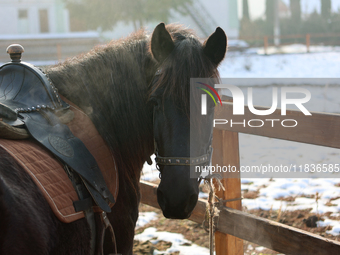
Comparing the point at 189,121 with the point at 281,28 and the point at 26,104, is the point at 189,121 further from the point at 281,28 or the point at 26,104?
the point at 281,28

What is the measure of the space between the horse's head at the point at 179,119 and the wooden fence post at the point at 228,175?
896 millimetres

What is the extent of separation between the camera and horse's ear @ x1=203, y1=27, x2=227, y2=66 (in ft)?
5.20

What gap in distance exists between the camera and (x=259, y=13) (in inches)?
1331

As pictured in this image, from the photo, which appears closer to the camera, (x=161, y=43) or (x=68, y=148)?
(x=68, y=148)

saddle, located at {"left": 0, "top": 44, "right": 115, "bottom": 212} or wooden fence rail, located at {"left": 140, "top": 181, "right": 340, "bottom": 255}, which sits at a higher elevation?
saddle, located at {"left": 0, "top": 44, "right": 115, "bottom": 212}

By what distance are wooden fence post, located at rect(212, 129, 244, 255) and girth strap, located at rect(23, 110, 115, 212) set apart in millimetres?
1159

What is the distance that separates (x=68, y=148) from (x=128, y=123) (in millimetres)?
377

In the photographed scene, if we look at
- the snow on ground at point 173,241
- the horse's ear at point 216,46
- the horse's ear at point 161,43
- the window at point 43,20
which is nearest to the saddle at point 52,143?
the horse's ear at point 161,43

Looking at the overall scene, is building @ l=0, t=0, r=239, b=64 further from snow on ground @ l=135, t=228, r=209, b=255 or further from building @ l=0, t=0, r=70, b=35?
snow on ground @ l=135, t=228, r=209, b=255

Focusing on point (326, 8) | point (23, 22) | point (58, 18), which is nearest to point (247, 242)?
point (58, 18)

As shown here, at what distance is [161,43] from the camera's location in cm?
160

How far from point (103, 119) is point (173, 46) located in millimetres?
539

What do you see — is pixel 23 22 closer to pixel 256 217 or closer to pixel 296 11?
pixel 296 11

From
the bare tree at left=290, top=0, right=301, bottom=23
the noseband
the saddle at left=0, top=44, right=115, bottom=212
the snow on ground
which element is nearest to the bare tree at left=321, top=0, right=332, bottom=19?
the bare tree at left=290, top=0, right=301, bottom=23
